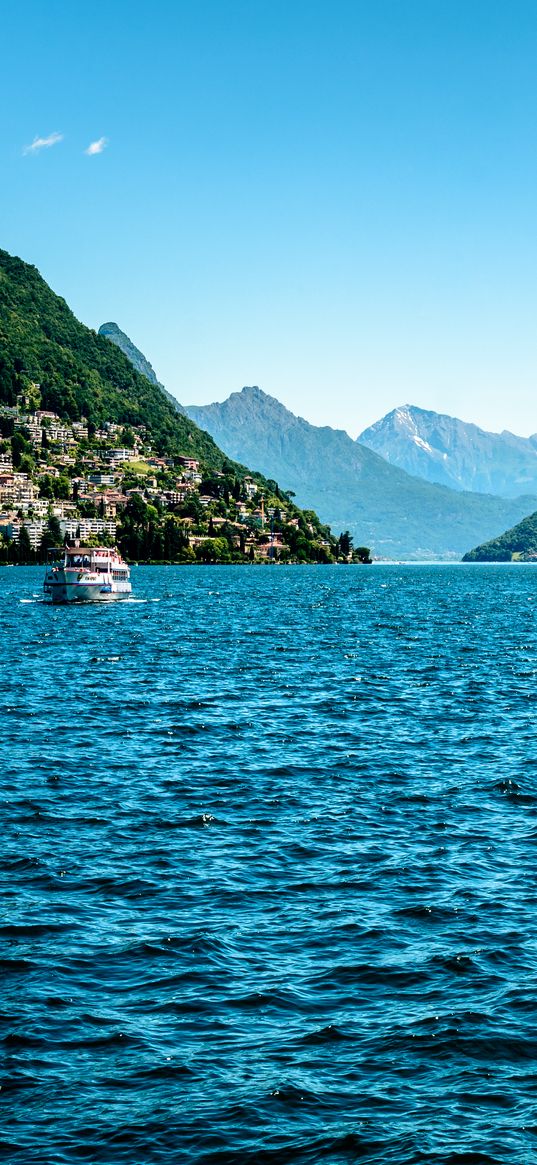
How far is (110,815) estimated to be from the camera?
33.7 metres

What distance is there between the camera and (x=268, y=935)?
2366 centimetres

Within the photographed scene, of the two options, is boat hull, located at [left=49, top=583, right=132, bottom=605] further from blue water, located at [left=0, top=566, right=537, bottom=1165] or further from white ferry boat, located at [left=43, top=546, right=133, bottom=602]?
blue water, located at [left=0, top=566, right=537, bottom=1165]

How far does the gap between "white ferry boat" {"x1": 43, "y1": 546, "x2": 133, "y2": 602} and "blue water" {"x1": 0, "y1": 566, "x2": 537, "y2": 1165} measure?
319ft

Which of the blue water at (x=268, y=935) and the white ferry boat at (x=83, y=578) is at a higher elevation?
the white ferry boat at (x=83, y=578)

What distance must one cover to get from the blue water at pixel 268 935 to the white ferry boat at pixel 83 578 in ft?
319

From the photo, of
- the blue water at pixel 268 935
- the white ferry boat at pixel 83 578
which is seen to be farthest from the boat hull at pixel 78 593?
the blue water at pixel 268 935

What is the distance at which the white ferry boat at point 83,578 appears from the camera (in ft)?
500

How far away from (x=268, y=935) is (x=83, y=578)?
436 ft

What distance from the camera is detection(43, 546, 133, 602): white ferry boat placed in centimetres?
15225

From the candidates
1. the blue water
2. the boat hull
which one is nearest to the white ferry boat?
the boat hull

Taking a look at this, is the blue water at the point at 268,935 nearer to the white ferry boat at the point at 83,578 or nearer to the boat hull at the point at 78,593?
the white ferry boat at the point at 83,578

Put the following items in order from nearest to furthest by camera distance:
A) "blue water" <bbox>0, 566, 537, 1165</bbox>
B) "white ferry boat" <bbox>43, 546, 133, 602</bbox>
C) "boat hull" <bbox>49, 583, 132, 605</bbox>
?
1. "blue water" <bbox>0, 566, 537, 1165</bbox>
2. "white ferry boat" <bbox>43, 546, 133, 602</bbox>
3. "boat hull" <bbox>49, 583, 132, 605</bbox>

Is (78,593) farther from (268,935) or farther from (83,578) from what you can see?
(268,935)

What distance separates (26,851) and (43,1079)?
1302 cm
